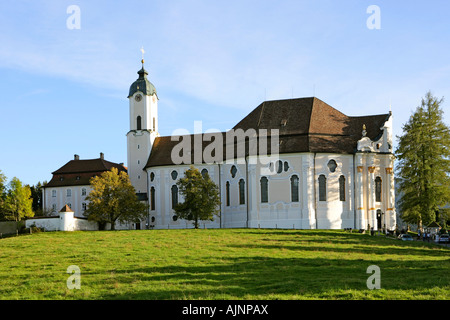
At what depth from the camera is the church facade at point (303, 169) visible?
57.7 m

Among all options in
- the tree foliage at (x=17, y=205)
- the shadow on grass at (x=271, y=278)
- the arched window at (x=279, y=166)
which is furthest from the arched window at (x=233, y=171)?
the shadow on grass at (x=271, y=278)

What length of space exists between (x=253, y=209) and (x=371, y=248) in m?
21.7

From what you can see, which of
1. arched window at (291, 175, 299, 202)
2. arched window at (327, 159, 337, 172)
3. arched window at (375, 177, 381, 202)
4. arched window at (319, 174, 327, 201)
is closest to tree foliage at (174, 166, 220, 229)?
arched window at (291, 175, 299, 202)

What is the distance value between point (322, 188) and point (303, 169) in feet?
9.36

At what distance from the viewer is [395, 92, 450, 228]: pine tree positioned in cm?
5553

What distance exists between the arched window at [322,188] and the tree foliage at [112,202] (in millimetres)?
19653

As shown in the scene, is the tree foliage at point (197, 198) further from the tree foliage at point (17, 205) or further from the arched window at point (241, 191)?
the tree foliage at point (17, 205)

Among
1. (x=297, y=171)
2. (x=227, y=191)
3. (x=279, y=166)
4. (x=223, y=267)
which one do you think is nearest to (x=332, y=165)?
(x=297, y=171)

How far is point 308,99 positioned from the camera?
62.6 m

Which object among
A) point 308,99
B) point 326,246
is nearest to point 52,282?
point 326,246

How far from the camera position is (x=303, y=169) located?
57.7 meters

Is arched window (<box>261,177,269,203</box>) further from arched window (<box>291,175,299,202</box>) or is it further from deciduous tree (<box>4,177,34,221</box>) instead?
deciduous tree (<box>4,177,34,221</box>)

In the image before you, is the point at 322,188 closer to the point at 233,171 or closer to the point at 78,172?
the point at 233,171

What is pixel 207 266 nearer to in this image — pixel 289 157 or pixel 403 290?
pixel 403 290
